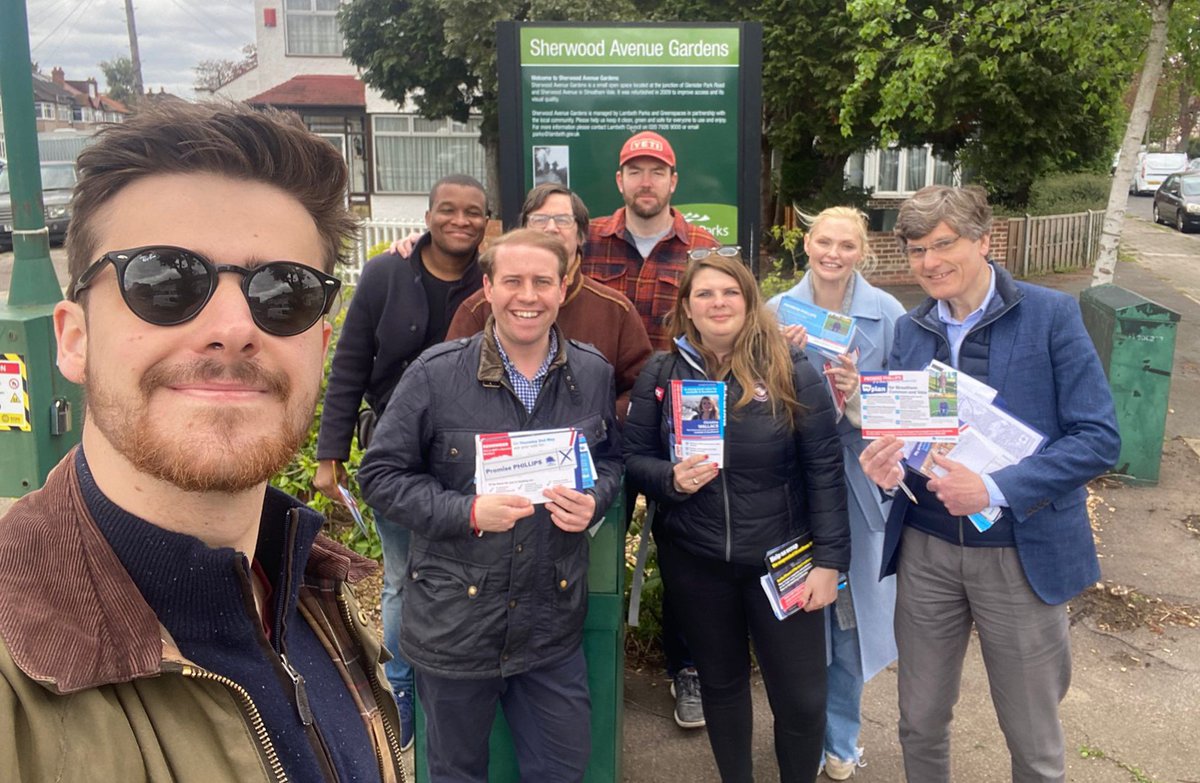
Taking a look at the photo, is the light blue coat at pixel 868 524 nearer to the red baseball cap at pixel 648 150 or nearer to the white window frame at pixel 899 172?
the red baseball cap at pixel 648 150

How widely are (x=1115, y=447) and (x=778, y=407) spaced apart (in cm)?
99

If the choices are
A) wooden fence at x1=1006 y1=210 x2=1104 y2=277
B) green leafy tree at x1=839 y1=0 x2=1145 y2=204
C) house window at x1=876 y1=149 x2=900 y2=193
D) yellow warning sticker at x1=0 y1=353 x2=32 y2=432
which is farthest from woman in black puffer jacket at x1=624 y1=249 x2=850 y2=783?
house window at x1=876 y1=149 x2=900 y2=193

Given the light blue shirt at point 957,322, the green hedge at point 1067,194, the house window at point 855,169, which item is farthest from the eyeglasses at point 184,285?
the house window at point 855,169

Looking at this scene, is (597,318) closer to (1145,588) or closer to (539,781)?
(539,781)

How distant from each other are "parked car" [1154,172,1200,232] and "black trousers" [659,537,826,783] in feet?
90.6

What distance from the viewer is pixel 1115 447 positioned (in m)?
2.76

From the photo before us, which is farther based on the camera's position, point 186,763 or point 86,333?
point 86,333

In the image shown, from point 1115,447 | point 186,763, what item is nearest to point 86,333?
point 186,763

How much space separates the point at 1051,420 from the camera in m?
2.83

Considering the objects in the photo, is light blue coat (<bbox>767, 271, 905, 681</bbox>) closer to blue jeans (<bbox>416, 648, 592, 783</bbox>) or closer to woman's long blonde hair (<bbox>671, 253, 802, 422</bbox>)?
woman's long blonde hair (<bbox>671, 253, 802, 422</bbox>)

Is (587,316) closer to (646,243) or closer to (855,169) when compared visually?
(646,243)

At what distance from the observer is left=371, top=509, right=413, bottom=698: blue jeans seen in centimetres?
367

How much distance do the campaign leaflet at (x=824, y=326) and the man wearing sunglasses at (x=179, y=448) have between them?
2.30m

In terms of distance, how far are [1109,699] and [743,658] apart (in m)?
1.96
